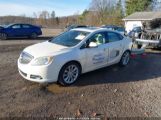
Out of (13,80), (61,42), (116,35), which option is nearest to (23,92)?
(13,80)

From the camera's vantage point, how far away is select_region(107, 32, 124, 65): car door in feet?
24.6

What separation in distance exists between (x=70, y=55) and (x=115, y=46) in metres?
2.21

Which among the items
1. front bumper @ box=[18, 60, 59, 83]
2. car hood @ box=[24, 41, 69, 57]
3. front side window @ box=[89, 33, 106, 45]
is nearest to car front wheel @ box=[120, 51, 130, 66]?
front side window @ box=[89, 33, 106, 45]

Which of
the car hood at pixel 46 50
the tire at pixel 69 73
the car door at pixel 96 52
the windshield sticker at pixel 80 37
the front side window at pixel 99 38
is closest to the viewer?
the car hood at pixel 46 50

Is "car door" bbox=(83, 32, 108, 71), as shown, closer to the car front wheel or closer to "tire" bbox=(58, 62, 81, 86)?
"tire" bbox=(58, 62, 81, 86)

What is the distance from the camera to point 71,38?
7.01 metres

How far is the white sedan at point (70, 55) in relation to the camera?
18.9 feet

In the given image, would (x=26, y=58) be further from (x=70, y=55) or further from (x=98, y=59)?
(x=98, y=59)

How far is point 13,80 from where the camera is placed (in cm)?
659

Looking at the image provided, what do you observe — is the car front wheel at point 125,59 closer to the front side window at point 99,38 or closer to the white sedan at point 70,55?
the white sedan at point 70,55

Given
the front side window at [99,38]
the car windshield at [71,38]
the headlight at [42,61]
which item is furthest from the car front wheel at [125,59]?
the headlight at [42,61]

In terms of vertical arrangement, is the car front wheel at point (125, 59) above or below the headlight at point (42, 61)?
below

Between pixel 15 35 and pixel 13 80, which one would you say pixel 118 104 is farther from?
pixel 15 35

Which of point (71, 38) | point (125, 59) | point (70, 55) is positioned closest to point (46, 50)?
point (70, 55)
